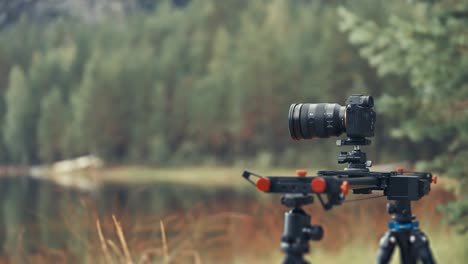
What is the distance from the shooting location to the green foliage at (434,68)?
359 inches

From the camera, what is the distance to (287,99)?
49.4 m

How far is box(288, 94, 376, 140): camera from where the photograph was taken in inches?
128

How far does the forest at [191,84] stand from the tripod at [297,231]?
3525 centimetres

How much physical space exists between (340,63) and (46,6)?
3811cm

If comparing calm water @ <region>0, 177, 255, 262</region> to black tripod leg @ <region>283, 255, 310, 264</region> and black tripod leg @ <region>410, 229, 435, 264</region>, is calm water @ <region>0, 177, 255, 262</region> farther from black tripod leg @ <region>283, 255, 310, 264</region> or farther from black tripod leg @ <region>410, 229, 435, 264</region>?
black tripod leg @ <region>283, 255, 310, 264</region>

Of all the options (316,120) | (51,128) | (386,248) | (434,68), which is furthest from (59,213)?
(51,128)

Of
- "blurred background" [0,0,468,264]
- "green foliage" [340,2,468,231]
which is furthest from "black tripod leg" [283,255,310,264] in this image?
"blurred background" [0,0,468,264]

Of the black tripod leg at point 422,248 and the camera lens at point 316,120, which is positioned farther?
the camera lens at point 316,120

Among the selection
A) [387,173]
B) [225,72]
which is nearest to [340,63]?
[225,72]

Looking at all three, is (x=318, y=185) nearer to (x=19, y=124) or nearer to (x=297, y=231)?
(x=297, y=231)

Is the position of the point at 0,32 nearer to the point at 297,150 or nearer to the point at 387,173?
the point at 297,150

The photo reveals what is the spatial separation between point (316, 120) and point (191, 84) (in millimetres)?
54642

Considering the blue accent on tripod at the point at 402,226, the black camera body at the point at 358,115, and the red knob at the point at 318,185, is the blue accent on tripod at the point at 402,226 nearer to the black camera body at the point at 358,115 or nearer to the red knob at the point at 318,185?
the black camera body at the point at 358,115

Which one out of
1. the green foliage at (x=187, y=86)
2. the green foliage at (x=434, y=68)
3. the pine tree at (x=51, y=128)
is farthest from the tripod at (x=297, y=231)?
the pine tree at (x=51, y=128)
